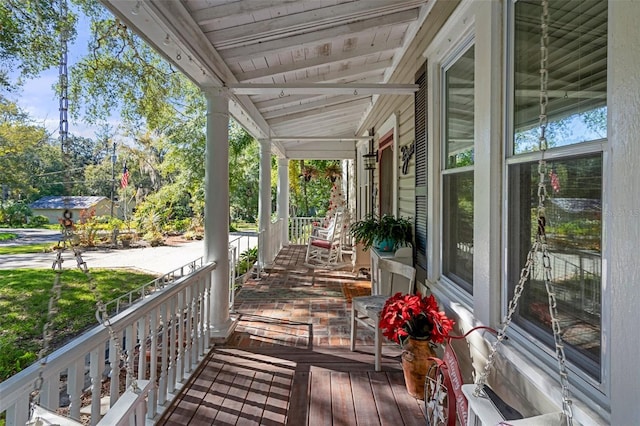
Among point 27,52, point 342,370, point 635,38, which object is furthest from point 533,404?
point 27,52

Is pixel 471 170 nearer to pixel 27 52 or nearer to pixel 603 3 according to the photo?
pixel 603 3

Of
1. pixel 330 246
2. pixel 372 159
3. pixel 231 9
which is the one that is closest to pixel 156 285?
pixel 231 9

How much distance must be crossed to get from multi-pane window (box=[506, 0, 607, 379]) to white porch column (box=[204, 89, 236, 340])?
2.31 metres

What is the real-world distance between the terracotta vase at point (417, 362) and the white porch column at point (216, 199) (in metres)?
A: 1.69

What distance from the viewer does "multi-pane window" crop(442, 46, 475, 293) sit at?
7.10 ft

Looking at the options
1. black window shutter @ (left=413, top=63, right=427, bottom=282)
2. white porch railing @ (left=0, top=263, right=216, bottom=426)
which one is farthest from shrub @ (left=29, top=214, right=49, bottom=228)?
black window shutter @ (left=413, top=63, right=427, bottom=282)

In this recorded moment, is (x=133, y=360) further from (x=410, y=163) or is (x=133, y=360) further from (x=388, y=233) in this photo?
(x=410, y=163)

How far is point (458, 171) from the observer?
7.57ft

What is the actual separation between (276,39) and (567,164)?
225 centimetres

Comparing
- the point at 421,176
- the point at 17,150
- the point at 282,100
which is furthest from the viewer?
the point at 282,100

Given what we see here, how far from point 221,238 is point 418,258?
68.0 inches

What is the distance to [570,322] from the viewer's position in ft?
3.99

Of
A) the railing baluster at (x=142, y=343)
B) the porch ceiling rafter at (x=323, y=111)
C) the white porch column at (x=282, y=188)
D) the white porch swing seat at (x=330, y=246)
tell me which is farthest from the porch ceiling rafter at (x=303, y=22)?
the white porch column at (x=282, y=188)

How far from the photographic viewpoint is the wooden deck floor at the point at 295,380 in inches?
82.3
